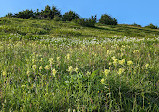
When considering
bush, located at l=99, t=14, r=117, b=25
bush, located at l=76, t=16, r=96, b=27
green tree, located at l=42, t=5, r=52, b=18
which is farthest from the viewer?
green tree, located at l=42, t=5, r=52, b=18

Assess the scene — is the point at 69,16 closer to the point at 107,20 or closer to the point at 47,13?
the point at 47,13

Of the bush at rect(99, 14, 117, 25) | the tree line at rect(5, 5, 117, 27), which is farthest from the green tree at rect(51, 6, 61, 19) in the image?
the bush at rect(99, 14, 117, 25)

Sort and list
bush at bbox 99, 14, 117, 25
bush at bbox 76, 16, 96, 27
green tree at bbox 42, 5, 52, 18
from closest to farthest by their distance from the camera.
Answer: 1. bush at bbox 76, 16, 96, 27
2. bush at bbox 99, 14, 117, 25
3. green tree at bbox 42, 5, 52, 18

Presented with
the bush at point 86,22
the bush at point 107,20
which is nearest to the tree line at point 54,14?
the bush at point 107,20

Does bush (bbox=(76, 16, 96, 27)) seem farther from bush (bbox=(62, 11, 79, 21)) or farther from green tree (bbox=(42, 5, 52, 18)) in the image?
green tree (bbox=(42, 5, 52, 18))

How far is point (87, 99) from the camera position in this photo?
2896 mm

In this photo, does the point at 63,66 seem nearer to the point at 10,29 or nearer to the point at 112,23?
the point at 10,29

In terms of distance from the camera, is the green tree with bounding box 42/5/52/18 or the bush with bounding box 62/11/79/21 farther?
the green tree with bounding box 42/5/52/18

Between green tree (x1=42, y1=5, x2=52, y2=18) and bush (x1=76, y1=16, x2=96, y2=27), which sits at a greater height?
green tree (x1=42, y1=5, x2=52, y2=18)

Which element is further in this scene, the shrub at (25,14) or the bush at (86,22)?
the shrub at (25,14)

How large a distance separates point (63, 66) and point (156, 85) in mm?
2380

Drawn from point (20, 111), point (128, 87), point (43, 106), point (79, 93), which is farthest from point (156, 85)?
point (20, 111)

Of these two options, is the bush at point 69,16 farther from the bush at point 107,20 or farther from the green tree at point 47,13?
the bush at point 107,20

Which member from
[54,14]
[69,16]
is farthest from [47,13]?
[69,16]
